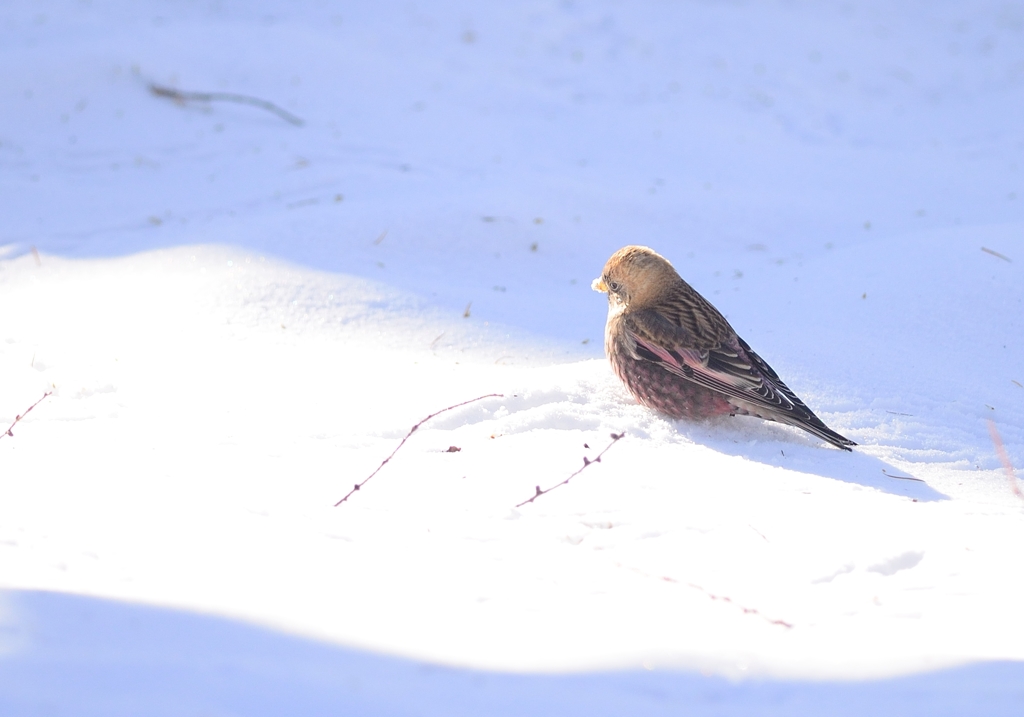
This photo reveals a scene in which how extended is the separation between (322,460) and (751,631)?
1.67 meters

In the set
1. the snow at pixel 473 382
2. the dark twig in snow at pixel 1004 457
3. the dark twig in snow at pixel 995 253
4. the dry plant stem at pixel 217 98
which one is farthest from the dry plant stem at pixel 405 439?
the dry plant stem at pixel 217 98

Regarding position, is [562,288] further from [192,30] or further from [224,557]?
[192,30]

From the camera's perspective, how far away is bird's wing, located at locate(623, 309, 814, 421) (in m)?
3.50

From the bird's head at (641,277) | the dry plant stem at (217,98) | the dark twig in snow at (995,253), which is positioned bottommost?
the dry plant stem at (217,98)

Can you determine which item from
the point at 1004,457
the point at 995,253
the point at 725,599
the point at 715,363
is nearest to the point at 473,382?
the point at 715,363

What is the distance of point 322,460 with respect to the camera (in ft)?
10.5

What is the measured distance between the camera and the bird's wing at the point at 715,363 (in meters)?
3.50

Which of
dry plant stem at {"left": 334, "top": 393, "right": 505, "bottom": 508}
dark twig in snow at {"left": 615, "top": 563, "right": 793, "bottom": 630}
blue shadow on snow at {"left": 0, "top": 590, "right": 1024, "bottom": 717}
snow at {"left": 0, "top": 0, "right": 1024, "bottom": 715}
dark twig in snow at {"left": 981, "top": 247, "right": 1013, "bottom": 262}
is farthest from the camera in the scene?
dark twig in snow at {"left": 981, "top": 247, "right": 1013, "bottom": 262}

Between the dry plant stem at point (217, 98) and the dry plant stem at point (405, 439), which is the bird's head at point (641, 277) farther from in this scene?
the dry plant stem at point (217, 98)

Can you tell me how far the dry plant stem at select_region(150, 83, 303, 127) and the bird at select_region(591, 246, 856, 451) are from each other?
5.64 meters

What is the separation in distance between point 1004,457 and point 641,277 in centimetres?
164

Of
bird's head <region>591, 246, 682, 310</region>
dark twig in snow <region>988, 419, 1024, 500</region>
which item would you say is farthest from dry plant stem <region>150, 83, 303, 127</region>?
dark twig in snow <region>988, 419, 1024, 500</region>

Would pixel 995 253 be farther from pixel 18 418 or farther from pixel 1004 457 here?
pixel 18 418

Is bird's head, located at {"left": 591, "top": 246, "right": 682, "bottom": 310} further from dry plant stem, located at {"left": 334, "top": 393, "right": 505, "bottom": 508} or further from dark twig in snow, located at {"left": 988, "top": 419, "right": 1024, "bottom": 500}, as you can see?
dark twig in snow, located at {"left": 988, "top": 419, "right": 1024, "bottom": 500}
